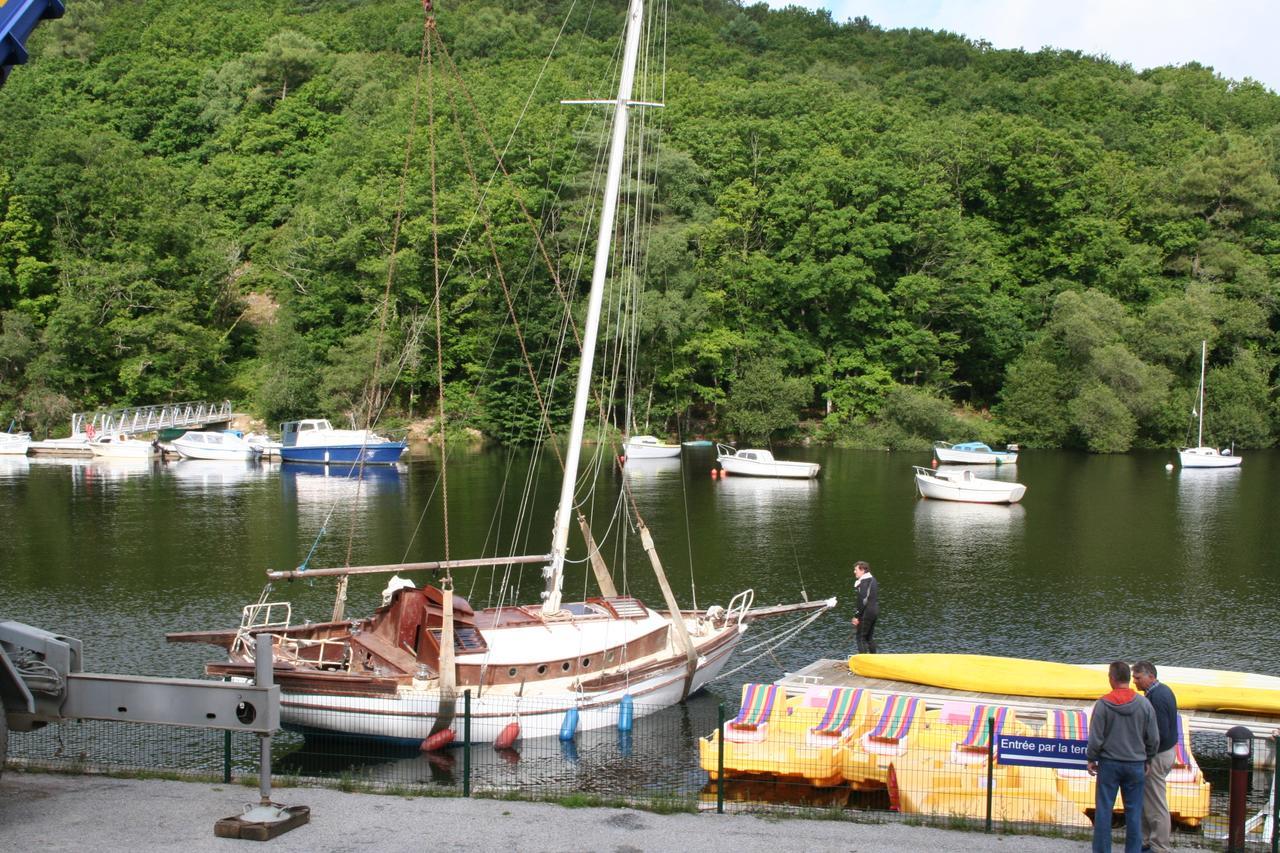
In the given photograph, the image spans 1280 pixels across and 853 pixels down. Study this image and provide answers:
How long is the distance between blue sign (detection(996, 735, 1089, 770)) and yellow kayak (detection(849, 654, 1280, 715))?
6238mm

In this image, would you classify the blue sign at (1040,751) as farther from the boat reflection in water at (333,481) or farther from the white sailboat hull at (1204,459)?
the white sailboat hull at (1204,459)

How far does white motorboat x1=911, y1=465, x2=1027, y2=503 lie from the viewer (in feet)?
192

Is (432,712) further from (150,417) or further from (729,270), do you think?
(729,270)

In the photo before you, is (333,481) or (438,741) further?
(333,481)

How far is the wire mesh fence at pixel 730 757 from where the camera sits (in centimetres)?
1648

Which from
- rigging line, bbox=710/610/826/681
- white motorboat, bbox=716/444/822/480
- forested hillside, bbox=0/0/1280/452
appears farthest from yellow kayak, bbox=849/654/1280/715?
forested hillside, bbox=0/0/1280/452

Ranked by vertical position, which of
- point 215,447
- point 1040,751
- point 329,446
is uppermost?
point 329,446

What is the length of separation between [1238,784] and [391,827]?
374 inches

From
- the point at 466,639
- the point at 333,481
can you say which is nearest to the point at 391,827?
the point at 466,639

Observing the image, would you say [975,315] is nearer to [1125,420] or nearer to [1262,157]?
[1125,420]

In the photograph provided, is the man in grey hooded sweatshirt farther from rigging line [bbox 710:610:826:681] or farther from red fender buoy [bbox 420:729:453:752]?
rigging line [bbox 710:610:826:681]

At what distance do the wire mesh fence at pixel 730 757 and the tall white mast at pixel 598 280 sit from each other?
134 inches

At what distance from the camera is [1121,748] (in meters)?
12.7

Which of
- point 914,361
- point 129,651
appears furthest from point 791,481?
point 129,651
